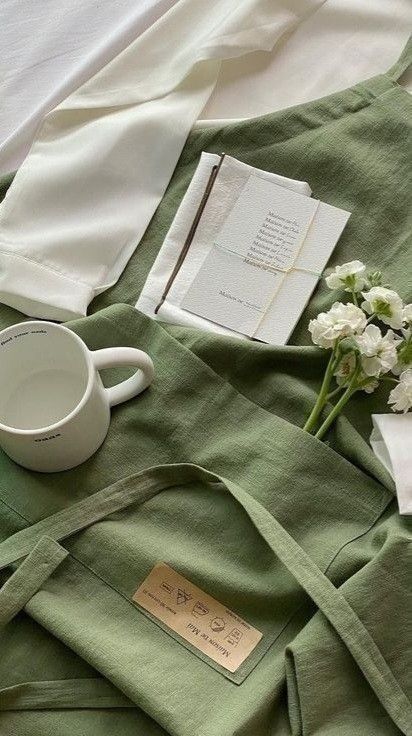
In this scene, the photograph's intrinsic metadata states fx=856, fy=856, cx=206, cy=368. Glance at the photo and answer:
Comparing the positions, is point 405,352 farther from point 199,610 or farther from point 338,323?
point 199,610

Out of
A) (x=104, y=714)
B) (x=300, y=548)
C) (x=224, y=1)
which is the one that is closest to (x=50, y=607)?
(x=104, y=714)

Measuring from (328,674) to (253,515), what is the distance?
130 mm

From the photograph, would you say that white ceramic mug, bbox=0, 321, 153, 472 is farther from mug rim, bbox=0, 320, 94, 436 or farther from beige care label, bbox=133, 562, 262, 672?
beige care label, bbox=133, 562, 262, 672

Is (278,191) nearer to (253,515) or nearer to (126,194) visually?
(126,194)

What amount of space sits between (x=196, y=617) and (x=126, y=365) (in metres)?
0.21

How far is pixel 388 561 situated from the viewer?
66 centimetres

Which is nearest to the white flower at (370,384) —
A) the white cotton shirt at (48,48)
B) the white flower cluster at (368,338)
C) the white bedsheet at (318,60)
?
the white flower cluster at (368,338)

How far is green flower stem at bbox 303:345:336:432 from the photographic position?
0.71m

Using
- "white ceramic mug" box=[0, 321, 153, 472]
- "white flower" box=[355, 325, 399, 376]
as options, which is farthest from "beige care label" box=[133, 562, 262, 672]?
"white flower" box=[355, 325, 399, 376]

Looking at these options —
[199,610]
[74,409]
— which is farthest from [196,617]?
[74,409]

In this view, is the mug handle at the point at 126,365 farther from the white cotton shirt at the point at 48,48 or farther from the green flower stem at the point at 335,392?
the white cotton shirt at the point at 48,48

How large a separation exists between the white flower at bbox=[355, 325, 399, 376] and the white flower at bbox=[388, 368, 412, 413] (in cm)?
2

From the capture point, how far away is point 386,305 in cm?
70

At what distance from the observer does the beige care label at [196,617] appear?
66cm
